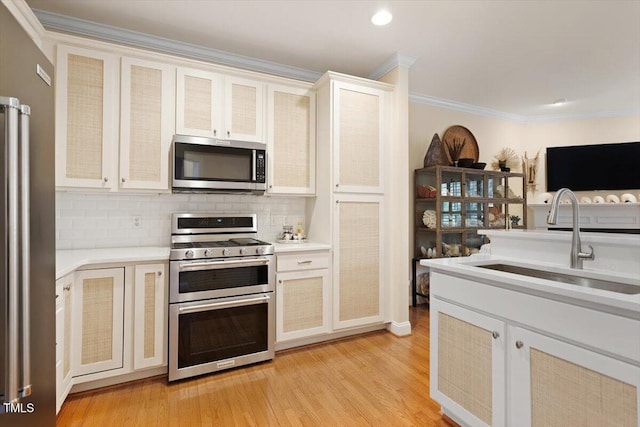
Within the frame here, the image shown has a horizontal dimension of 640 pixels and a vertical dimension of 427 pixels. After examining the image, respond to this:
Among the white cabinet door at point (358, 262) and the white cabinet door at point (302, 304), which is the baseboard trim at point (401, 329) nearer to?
the white cabinet door at point (358, 262)

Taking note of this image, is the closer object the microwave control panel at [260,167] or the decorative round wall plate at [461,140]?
the microwave control panel at [260,167]

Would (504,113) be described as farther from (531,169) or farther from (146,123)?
(146,123)

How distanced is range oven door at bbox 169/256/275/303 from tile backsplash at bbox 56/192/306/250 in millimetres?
668

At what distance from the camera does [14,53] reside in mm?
958

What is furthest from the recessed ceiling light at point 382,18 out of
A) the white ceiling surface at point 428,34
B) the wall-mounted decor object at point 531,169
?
the wall-mounted decor object at point 531,169

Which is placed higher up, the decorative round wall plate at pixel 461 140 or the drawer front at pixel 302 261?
the decorative round wall plate at pixel 461 140

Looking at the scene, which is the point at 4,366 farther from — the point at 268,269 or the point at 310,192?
the point at 310,192

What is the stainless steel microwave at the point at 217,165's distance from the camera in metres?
2.52

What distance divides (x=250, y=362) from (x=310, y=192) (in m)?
1.55

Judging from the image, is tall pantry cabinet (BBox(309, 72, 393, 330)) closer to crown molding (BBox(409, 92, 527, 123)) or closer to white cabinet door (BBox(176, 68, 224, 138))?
white cabinet door (BBox(176, 68, 224, 138))

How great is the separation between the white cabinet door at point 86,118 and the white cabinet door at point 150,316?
76cm

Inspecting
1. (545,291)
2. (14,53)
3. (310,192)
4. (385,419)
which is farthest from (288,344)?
(14,53)

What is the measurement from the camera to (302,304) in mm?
2773

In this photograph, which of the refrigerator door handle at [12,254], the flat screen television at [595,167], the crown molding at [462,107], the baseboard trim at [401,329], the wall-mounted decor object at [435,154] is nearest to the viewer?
the refrigerator door handle at [12,254]
